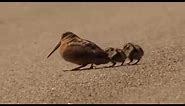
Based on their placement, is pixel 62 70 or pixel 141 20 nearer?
pixel 62 70

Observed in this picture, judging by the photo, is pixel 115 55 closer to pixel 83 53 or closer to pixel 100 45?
pixel 83 53

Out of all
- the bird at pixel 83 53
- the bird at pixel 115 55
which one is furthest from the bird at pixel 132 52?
the bird at pixel 83 53

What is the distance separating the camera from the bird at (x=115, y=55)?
10.3m

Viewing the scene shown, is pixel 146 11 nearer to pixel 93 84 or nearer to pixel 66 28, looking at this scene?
pixel 66 28

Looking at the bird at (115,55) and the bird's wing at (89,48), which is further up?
the bird's wing at (89,48)

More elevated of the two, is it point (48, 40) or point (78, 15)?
point (48, 40)

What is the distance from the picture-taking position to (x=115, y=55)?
10.4m

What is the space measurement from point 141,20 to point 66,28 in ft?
7.74

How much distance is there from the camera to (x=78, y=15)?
72.7 feet

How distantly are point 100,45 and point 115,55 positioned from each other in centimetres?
503

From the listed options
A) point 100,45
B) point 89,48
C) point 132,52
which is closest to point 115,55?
point 132,52

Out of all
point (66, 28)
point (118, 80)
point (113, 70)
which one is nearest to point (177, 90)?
point (118, 80)

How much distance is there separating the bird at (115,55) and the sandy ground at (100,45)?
0.22 metres

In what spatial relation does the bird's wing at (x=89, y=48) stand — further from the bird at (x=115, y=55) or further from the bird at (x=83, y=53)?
the bird at (x=115, y=55)
